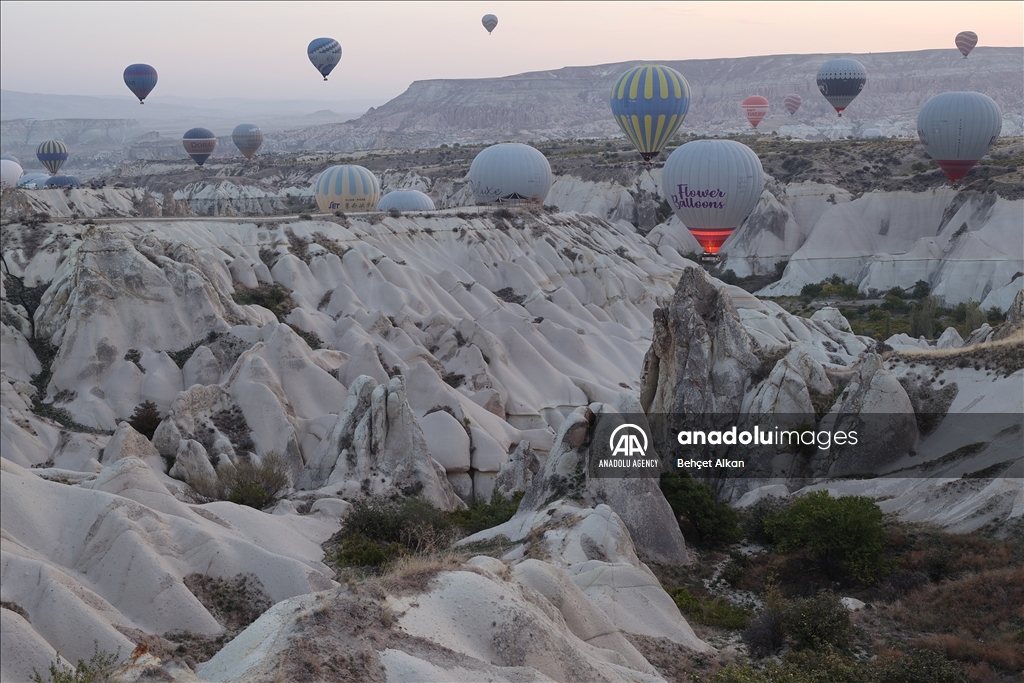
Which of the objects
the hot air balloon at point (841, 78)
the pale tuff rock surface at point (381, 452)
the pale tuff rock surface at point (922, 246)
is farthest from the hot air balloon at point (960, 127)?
the pale tuff rock surface at point (381, 452)

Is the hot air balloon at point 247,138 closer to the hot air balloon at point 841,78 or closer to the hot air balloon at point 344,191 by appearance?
the hot air balloon at point 344,191

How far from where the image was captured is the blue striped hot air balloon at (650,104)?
58.1 m

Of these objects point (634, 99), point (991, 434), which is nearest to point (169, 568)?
point (991, 434)

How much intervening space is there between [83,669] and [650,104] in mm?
52647

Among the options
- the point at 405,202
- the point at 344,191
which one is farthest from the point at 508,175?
the point at 344,191

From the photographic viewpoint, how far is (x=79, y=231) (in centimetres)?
4078

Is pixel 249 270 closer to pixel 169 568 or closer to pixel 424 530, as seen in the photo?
pixel 424 530

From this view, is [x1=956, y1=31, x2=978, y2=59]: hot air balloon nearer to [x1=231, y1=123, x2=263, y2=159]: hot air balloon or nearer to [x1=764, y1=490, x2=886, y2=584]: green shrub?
[x1=231, y1=123, x2=263, y2=159]: hot air balloon

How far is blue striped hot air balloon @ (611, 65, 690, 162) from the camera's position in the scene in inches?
2288

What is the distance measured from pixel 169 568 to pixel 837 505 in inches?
498

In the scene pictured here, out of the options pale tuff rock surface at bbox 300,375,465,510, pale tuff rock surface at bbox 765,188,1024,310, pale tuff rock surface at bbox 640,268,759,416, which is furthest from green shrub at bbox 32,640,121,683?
pale tuff rock surface at bbox 765,188,1024,310

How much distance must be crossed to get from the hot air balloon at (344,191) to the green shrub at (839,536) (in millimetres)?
49837

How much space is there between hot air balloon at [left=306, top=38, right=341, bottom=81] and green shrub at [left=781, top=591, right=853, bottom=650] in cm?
9095

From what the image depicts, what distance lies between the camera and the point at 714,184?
46.7 m
